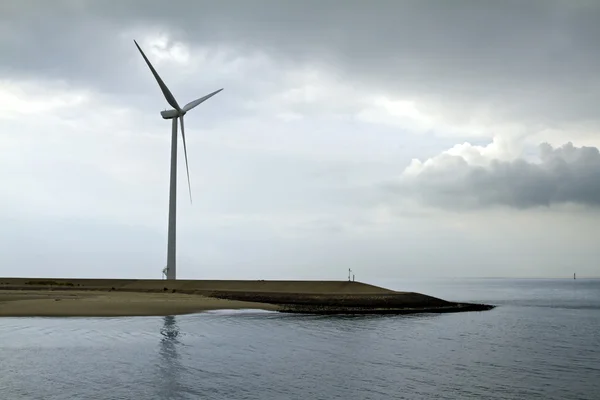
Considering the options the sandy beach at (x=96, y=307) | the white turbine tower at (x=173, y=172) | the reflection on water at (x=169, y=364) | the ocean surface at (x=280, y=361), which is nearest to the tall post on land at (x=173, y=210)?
the white turbine tower at (x=173, y=172)

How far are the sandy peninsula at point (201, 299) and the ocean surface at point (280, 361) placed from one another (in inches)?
343

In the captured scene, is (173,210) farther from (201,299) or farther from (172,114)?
(201,299)

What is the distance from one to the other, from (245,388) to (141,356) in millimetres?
8949

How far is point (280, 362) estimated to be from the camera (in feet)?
100.0

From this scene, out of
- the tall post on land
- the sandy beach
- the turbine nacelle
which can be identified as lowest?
the sandy beach

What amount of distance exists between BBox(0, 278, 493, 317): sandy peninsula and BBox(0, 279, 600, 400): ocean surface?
28.5 ft

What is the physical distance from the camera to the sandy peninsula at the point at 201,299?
A: 5784 cm

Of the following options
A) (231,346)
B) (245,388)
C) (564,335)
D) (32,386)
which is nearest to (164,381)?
(245,388)

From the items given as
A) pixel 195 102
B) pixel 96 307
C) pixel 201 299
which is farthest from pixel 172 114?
pixel 96 307

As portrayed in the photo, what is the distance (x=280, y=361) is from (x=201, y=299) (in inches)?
1809

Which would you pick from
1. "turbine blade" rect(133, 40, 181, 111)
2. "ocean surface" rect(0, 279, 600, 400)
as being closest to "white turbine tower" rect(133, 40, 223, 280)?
"turbine blade" rect(133, 40, 181, 111)

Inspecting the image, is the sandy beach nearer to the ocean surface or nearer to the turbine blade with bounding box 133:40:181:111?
the ocean surface

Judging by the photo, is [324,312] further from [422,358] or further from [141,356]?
[141,356]

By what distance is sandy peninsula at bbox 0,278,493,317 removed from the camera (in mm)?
57844
